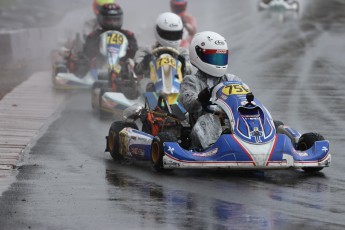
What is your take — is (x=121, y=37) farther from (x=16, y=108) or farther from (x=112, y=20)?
(x=16, y=108)

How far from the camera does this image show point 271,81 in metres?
20.6

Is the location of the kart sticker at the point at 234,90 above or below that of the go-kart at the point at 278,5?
above

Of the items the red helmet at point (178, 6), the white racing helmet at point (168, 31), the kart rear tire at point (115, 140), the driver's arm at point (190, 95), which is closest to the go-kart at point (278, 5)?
the red helmet at point (178, 6)

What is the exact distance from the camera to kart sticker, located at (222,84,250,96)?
1061 centimetres

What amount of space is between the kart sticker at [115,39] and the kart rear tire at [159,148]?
964 cm

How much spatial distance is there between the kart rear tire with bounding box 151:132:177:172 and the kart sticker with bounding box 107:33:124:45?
964 cm

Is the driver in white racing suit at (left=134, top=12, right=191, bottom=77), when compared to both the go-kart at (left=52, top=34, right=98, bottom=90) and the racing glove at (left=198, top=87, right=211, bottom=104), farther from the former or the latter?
the racing glove at (left=198, top=87, right=211, bottom=104)

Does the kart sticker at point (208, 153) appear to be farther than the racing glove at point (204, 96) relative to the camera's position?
No

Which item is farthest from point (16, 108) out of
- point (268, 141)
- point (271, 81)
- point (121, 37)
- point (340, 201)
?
point (340, 201)

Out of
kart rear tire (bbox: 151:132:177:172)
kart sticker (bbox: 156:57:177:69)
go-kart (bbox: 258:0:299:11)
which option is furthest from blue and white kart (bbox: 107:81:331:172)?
go-kart (bbox: 258:0:299:11)

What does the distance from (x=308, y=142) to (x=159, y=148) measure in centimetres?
158

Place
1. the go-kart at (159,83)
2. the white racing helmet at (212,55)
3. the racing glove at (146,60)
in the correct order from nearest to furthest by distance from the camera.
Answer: the white racing helmet at (212,55)
the go-kart at (159,83)
the racing glove at (146,60)

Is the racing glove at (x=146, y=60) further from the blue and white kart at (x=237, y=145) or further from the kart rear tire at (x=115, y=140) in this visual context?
the blue and white kart at (x=237, y=145)

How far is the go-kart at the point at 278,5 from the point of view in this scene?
39594 mm
